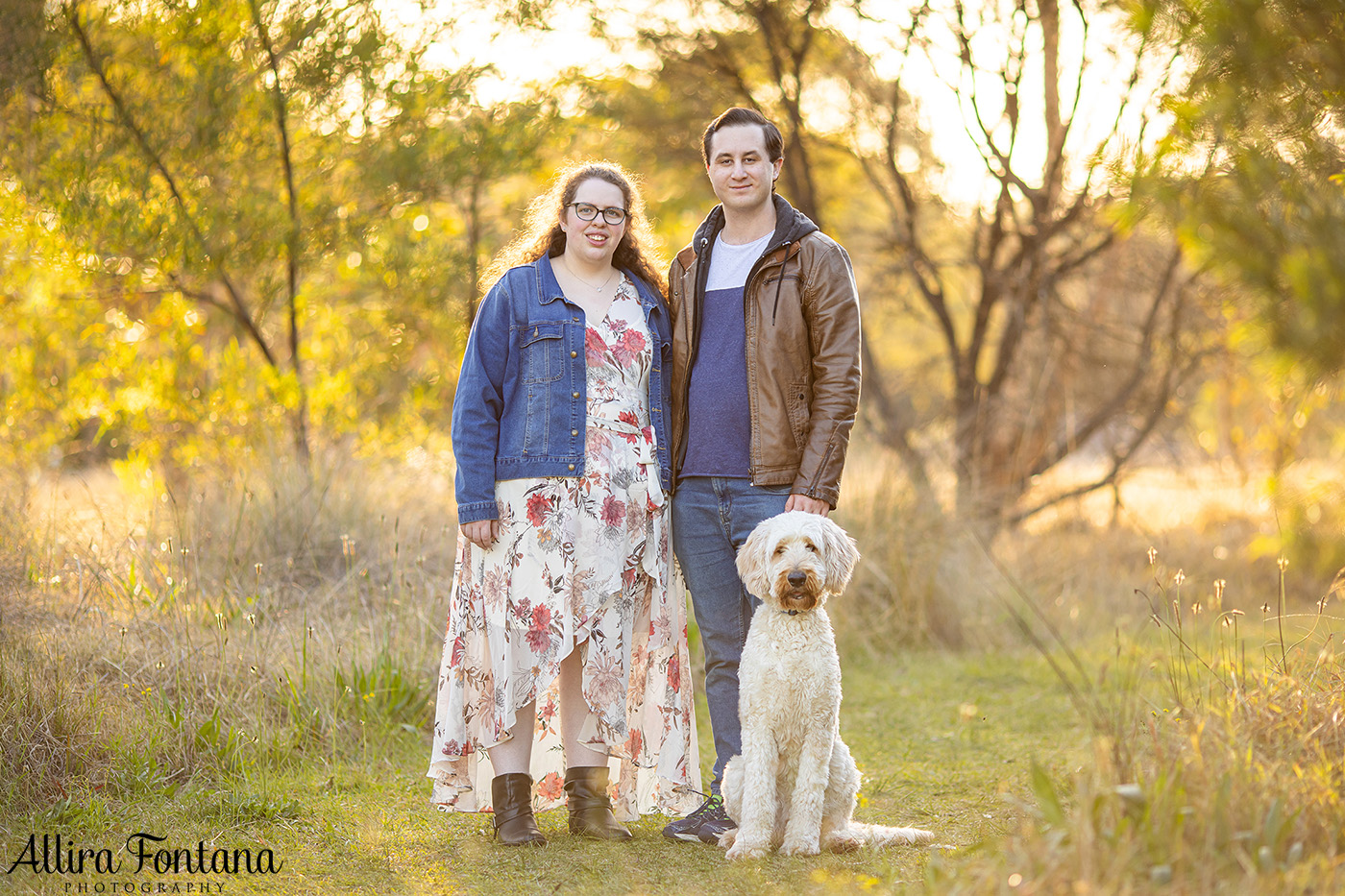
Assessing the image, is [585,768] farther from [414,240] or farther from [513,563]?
[414,240]

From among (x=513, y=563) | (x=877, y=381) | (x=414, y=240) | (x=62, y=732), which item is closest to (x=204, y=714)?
(x=62, y=732)

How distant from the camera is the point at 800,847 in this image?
3459 millimetres

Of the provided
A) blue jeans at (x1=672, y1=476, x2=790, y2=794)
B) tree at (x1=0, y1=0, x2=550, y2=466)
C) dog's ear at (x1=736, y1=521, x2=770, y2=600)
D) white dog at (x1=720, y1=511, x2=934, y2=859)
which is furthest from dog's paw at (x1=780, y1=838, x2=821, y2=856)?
tree at (x1=0, y1=0, x2=550, y2=466)

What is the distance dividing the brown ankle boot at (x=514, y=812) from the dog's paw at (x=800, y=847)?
2.73 feet

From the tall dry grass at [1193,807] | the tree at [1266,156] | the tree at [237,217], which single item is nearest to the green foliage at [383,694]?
the tree at [237,217]

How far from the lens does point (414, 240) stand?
829cm

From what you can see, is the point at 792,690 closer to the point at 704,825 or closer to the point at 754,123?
the point at 704,825

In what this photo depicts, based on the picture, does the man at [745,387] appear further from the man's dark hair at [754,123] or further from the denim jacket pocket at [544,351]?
the denim jacket pocket at [544,351]

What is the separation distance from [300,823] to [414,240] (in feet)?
17.4

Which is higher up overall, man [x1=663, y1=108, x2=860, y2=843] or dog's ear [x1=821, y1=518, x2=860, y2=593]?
man [x1=663, y1=108, x2=860, y2=843]

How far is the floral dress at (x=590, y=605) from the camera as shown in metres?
3.69

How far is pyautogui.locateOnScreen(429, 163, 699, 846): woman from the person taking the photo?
369cm

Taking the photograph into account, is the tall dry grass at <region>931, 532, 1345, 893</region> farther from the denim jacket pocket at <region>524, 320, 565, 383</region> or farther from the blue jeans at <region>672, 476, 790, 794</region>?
the denim jacket pocket at <region>524, 320, 565, 383</region>

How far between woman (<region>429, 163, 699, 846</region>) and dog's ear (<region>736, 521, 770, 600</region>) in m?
0.42
